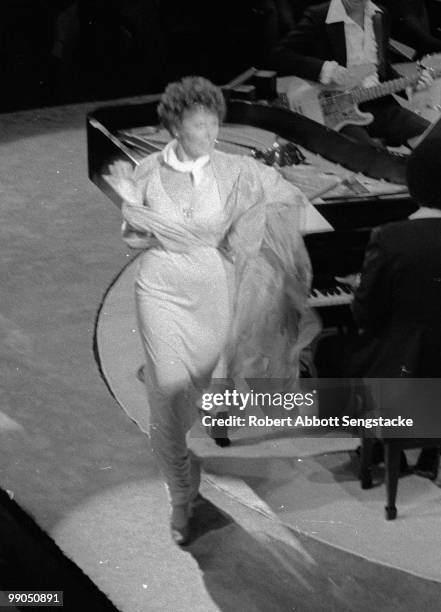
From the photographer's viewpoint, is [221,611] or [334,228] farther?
[334,228]

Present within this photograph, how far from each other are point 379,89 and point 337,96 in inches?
11.2

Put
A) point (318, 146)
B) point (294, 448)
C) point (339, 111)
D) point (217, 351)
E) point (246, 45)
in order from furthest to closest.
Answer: point (246, 45)
point (339, 111)
point (318, 146)
point (294, 448)
point (217, 351)

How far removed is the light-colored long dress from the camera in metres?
3.72

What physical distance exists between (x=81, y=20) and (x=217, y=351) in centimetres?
515

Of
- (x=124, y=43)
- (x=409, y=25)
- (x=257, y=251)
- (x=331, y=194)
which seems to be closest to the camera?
(x=257, y=251)

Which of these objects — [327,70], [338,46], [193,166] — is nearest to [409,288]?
[193,166]

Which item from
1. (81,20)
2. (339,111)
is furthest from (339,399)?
(81,20)

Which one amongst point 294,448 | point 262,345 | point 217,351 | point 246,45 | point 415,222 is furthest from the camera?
point 246,45

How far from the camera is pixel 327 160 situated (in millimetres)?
5359

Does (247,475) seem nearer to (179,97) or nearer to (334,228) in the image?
(334,228)

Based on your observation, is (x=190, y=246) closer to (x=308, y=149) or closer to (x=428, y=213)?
(x=428, y=213)

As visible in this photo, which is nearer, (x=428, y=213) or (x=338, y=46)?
(x=428, y=213)

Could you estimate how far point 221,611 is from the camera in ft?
12.0

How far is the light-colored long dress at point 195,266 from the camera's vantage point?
3.72m
